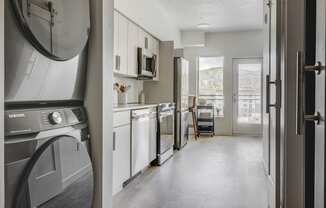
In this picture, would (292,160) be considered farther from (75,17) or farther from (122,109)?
(122,109)

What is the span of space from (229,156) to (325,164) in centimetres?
456

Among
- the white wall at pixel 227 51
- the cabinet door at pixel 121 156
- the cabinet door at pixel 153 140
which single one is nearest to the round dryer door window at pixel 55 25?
the cabinet door at pixel 121 156

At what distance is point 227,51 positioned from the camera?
8594 millimetres

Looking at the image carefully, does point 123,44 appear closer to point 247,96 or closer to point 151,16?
point 151,16

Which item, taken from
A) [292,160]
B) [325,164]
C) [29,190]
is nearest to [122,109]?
[292,160]

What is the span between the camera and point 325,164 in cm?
117

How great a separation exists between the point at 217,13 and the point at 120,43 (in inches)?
124

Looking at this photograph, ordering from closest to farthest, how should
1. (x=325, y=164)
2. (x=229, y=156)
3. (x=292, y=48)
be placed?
1. (x=325, y=164)
2. (x=292, y=48)
3. (x=229, y=156)

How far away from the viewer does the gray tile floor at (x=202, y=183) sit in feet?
10.3

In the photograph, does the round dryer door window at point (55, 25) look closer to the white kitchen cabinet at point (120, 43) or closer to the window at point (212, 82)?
the white kitchen cabinet at point (120, 43)

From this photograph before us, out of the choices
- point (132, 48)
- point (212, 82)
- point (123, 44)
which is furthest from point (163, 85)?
point (212, 82)

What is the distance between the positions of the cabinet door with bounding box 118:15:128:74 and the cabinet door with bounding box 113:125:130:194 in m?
1.05

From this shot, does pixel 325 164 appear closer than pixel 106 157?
Yes

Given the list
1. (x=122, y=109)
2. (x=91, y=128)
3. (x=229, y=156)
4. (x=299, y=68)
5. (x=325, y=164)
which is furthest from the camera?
(x=229, y=156)
